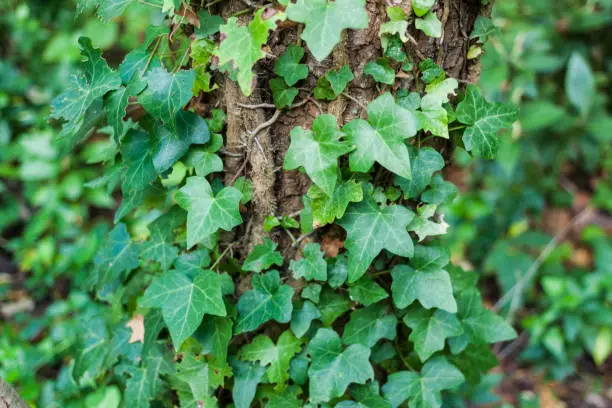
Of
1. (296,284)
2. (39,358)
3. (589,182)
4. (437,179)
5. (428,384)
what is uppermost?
(437,179)

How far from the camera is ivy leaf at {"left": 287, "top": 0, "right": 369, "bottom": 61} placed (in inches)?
35.5

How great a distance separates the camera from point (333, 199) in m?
1.09

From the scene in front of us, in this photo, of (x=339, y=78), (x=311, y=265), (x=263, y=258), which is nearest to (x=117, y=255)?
(x=263, y=258)

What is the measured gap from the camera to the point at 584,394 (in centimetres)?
248

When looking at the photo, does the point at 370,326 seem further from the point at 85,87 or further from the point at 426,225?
the point at 85,87

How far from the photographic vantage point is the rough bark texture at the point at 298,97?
1044mm

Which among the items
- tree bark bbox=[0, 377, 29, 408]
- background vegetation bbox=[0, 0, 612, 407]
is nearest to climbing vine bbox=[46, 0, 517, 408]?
tree bark bbox=[0, 377, 29, 408]

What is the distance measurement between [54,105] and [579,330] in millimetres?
2435

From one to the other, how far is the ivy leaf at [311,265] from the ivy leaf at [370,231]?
0.26 feet

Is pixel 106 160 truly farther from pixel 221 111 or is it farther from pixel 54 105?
pixel 221 111

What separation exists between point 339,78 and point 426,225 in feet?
1.26

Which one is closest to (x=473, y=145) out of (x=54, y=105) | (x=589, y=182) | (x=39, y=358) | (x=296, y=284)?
(x=296, y=284)

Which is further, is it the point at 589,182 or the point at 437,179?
the point at 589,182

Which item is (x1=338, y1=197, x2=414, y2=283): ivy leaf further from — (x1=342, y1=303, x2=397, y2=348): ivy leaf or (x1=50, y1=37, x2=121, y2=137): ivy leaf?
(x1=50, y1=37, x2=121, y2=137): ivy leaf
